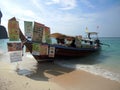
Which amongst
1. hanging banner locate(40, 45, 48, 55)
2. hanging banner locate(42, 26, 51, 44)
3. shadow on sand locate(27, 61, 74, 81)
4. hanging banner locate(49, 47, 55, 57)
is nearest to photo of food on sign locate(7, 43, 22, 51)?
shadow on sand locate(27, 61, 74, 81)

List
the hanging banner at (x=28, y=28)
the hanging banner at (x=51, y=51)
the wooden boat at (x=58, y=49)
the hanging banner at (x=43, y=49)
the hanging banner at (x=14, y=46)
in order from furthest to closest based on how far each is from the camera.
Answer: the hanging banner at (x=51, y=51), the hanging banner at (x=43, y=49), the wooden boat at (x=58, y=49), the hanging banner at (x=28, y=28), the hanging banner at (x=14, y=46)

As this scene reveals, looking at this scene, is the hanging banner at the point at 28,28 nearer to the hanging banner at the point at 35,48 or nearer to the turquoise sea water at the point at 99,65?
the hanging banner at the point at 35,48

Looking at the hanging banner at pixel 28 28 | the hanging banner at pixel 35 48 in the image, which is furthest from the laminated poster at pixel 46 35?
the hanging banner at pixel 28 28

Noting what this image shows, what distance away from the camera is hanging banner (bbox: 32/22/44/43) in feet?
41.1

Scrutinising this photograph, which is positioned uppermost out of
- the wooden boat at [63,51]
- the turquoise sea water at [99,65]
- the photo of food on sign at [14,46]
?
the photo of food on sign at [14,46]

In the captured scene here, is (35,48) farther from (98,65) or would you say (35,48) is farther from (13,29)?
(98,65)

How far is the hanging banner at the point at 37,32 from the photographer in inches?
493

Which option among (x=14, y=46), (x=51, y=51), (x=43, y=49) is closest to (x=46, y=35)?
(x=43, y=49)

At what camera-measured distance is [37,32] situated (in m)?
12.8

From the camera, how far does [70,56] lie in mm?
17047

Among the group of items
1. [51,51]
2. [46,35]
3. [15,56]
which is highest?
[46,35]

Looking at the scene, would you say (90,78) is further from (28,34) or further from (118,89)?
(28,34)

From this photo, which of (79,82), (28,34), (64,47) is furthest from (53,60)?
(79,82)

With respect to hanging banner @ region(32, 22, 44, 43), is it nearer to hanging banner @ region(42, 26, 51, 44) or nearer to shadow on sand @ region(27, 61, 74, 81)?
hanging banner @ region(42, 26, 51, 44)
